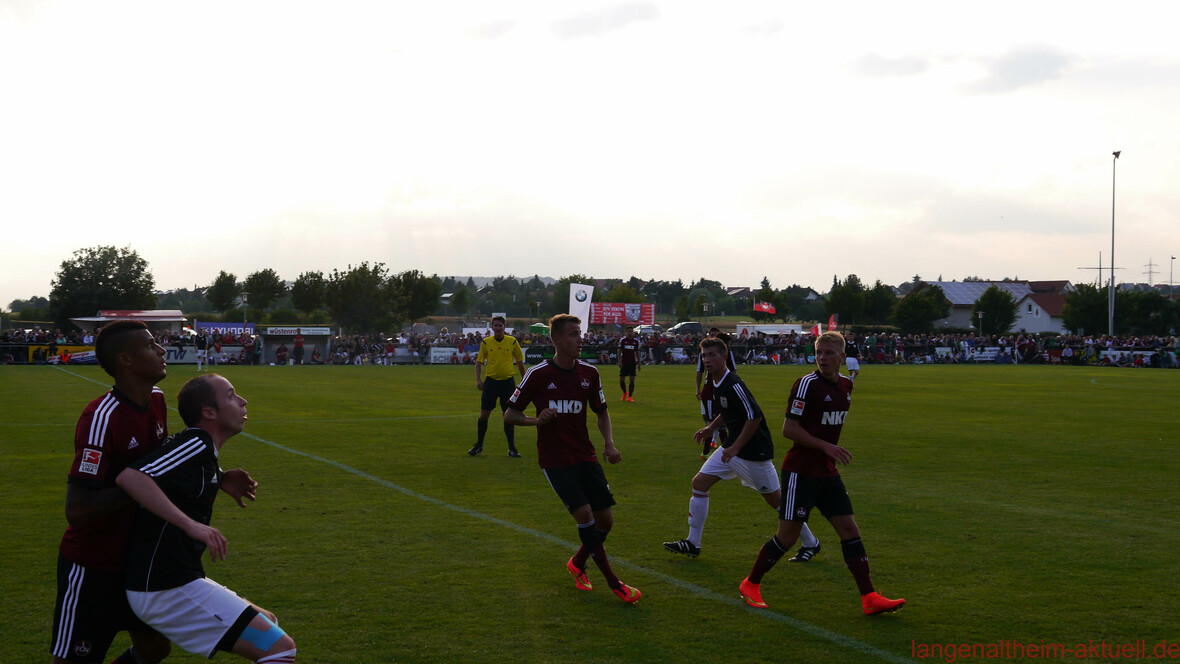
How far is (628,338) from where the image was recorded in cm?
2647

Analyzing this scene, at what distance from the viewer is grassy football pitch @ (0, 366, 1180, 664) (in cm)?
597

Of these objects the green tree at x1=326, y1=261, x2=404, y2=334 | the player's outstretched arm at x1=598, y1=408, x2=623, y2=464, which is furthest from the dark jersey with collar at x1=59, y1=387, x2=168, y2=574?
the green tree at x1=326, y1=261, x2=404, y2=334

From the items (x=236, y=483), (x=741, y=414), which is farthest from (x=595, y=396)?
(x=236, y=483)

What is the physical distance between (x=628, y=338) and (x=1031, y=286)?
449 ft

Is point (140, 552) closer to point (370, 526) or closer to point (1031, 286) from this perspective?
point (370, 526)

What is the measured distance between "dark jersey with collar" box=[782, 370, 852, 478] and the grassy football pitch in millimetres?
1023

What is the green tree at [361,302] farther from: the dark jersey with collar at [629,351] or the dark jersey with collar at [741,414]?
the dark jersey with collar at [741,414]

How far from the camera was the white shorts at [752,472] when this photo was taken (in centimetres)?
802

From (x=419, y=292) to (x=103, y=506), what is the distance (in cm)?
9834

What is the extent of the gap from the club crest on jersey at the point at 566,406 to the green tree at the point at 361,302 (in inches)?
3114

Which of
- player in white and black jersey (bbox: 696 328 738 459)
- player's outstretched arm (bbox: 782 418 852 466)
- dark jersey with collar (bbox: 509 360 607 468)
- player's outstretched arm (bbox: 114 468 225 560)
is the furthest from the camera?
player in white and black jersey (bbox: 696 328 738 459)

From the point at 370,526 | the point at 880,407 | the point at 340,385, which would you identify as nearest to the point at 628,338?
the point at 880,407

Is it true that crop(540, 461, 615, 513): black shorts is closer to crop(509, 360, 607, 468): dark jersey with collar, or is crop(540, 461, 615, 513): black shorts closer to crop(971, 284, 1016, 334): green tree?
crop(509, 360, 607, 468): dark jersey with collar

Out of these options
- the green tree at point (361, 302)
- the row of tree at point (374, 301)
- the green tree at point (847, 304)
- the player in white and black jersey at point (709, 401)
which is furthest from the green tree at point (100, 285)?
the player in white and black jersey at point (709, 401)
